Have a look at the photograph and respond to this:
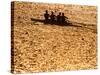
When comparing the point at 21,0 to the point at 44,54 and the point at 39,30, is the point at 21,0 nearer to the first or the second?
the point at 39,30

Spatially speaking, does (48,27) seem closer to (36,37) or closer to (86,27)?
(36,37)

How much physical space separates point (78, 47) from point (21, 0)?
3.21ft

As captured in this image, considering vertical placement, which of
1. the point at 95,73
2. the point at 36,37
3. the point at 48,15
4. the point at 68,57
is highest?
the point at 48,15

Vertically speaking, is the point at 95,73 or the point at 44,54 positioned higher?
the point at 44,54

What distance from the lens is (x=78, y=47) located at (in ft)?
11.7

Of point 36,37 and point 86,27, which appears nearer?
point 36,37

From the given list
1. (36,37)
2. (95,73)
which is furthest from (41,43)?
(95,73)

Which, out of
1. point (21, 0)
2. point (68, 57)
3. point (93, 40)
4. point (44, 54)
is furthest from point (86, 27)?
point (21, 0)

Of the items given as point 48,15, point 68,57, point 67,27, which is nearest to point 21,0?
point 48,15

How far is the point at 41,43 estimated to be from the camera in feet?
10.9

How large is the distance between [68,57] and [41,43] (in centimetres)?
42

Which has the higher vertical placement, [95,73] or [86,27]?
[86,27]

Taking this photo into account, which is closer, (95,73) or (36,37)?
(36,37)

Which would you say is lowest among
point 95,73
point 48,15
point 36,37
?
point 95,73
